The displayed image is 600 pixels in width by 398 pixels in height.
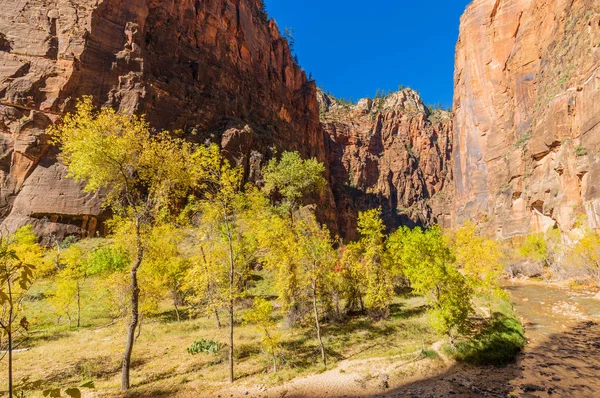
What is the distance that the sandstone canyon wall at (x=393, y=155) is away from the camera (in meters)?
139

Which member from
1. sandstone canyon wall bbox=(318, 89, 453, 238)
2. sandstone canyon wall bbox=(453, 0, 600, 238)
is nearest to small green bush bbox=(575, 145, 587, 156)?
sandstone canyon wall bbox=(453, 0, 600, 238)

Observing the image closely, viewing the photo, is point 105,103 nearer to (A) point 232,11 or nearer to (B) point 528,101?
(A) point 232,11

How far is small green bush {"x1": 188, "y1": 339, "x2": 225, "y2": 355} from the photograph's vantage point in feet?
57.1

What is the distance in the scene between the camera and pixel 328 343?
18844 mm

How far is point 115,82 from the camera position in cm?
5231

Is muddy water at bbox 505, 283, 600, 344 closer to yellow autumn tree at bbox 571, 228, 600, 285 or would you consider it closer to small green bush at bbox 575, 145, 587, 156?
yellow autumn tree at bbox 571, 228, 600, 285

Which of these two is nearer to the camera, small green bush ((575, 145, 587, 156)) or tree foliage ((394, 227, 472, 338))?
tree foliage ((394, 227, 472, 338))

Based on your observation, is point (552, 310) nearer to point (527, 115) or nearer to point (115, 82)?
point (527, 115)

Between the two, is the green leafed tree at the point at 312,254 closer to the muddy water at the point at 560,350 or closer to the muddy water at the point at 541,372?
the muddy water at the point at 541,372

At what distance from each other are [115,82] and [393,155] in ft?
423

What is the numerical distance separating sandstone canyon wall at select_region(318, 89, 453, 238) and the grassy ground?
109m

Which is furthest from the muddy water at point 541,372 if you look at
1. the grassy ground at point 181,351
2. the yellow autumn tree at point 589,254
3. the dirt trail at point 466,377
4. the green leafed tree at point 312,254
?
the yellow autumn tree at point 589,254

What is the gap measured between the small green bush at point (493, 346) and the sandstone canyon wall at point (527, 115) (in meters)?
35.4

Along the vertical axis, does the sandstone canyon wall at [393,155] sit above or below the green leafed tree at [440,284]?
above
